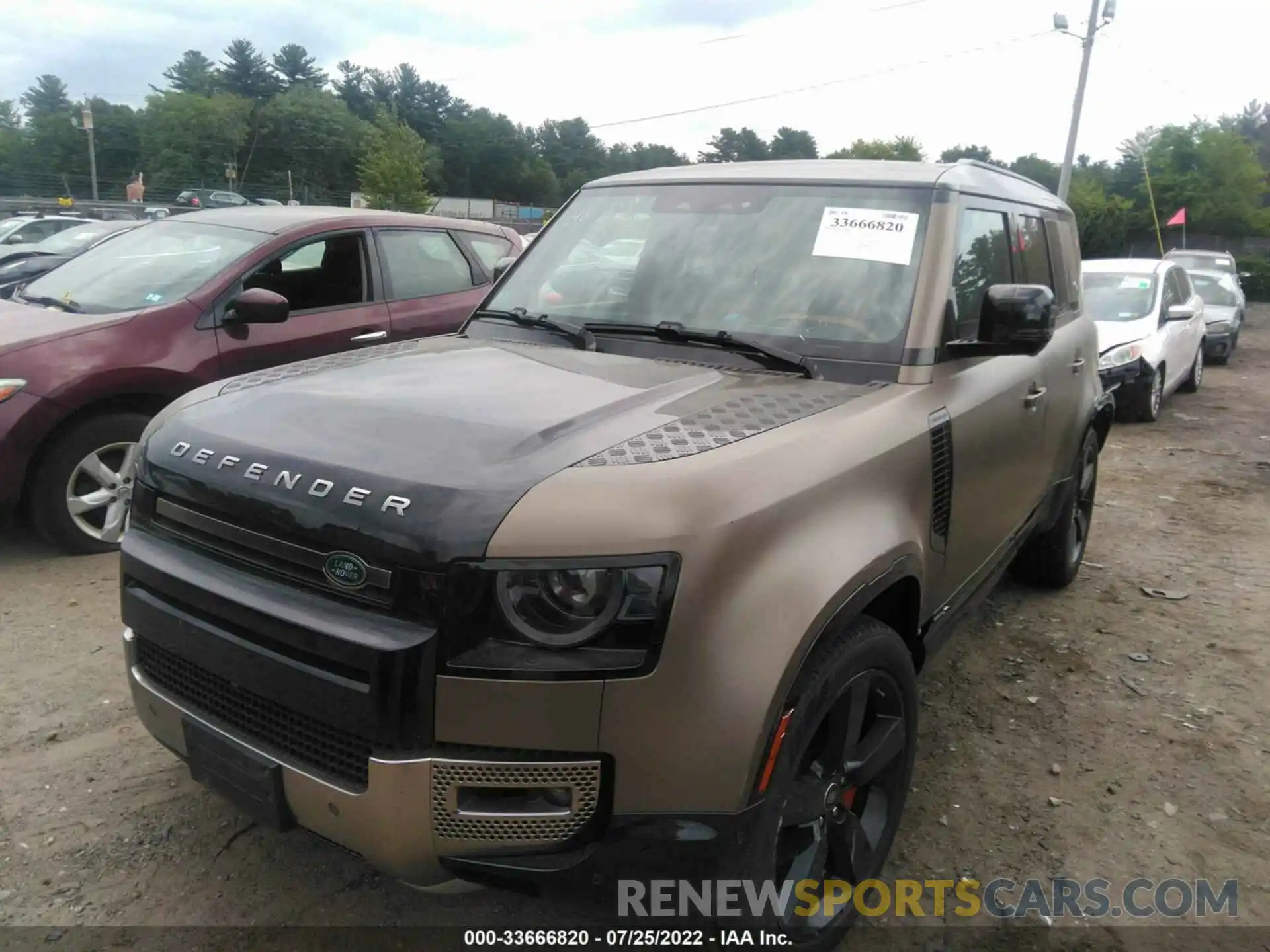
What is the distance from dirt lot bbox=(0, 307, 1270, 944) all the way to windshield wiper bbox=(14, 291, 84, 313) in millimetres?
1274

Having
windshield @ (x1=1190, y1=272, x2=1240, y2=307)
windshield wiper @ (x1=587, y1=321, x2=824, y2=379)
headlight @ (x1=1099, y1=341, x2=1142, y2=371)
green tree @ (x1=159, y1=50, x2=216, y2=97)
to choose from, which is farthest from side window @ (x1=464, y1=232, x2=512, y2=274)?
green tree @ (x1=159, y1=50, x2=216, y2=97)

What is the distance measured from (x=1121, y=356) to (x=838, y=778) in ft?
29.1

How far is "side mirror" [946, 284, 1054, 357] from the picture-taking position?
9.25ft

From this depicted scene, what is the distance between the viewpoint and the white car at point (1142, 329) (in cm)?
983

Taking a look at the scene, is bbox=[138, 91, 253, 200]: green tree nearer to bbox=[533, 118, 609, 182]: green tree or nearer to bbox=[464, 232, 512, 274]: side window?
bbox=[533, 118, 609, 182]: green tree

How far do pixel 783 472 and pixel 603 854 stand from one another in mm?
875

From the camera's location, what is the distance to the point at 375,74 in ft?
374

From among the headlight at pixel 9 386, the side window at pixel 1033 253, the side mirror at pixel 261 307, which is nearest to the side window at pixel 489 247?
the side mirror at pixel 261 307

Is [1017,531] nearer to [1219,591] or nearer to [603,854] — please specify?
[1219,591]

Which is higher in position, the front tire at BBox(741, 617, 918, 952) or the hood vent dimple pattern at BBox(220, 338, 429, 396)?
the hood vent dimple pattern at BBox(220, 338, 429, 396)

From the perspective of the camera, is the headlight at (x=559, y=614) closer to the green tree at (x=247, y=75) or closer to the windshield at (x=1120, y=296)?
the windshield at (x=1120, y=296)

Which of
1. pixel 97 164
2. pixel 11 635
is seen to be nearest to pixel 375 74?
pixel 97 164

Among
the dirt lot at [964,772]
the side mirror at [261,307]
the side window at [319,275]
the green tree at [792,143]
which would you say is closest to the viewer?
the dirt lot at [964,772]

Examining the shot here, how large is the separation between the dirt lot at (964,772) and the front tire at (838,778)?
411 millimetres
